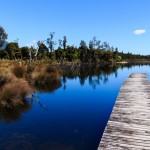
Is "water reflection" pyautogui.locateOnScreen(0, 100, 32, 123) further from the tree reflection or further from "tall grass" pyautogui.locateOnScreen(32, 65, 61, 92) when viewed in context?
the tree reflection

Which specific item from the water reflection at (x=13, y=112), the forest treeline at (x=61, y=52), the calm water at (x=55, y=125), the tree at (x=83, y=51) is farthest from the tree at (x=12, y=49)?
the water reflection at (x=13, y=112)

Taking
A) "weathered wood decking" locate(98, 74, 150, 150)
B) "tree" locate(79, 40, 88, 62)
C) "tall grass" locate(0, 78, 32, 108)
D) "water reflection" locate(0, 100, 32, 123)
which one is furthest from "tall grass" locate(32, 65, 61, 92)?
"tree" locate(79, 40, 88, 62)

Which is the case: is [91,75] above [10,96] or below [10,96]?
below

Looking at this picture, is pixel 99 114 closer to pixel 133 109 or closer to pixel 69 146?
pixel 133 109

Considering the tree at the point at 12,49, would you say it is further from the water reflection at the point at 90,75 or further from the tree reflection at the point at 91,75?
the water reflection at the point at 90,75

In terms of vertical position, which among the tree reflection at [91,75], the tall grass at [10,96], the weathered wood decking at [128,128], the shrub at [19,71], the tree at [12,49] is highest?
the tree at [12,49]

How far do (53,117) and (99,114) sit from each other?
2.16 metres

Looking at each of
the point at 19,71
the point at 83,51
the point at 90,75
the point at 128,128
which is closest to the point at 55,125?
the point at 128,128

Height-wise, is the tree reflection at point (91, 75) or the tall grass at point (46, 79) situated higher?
the tall grass at point (46, 79)

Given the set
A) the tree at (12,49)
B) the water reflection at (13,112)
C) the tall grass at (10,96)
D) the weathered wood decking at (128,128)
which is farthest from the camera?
the tree at (12,49)

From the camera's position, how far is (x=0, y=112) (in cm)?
1159

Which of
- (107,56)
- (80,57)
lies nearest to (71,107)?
(80,57)

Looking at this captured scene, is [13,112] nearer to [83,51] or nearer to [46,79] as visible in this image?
[46,79]

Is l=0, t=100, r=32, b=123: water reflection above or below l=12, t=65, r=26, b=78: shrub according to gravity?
below
